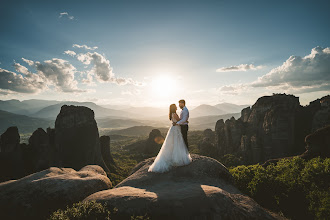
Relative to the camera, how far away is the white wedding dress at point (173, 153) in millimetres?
13461

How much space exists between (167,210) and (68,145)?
53.2 m

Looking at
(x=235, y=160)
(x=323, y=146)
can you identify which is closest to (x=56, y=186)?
(x=323, y=146)

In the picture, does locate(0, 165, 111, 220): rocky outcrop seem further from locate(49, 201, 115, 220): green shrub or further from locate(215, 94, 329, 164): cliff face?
locate(215, 94, 329, 164): cliff face

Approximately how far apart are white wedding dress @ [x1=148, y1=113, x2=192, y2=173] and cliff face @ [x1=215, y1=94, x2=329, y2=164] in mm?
56347

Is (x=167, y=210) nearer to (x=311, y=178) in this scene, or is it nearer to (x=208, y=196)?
(x=208, y=196)

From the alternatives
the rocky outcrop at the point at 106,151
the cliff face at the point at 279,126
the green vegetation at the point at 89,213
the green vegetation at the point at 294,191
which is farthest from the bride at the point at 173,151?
the rocky outcrop at the point at 106,151

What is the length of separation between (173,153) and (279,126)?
57451mm

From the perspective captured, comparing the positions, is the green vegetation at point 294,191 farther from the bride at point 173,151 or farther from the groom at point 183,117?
the groom at point 183,117

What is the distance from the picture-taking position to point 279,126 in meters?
56.2

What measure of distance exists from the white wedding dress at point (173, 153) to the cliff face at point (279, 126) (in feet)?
185

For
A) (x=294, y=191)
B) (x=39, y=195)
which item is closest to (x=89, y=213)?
(x=39, y=195)

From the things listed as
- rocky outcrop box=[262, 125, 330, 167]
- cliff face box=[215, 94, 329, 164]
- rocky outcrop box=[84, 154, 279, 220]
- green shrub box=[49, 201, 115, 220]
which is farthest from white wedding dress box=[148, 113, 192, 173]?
cliff face box=[215, 94, 329, 164]

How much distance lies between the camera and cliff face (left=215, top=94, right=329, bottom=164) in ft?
180

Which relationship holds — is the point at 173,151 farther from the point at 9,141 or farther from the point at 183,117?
the point at 9,141
